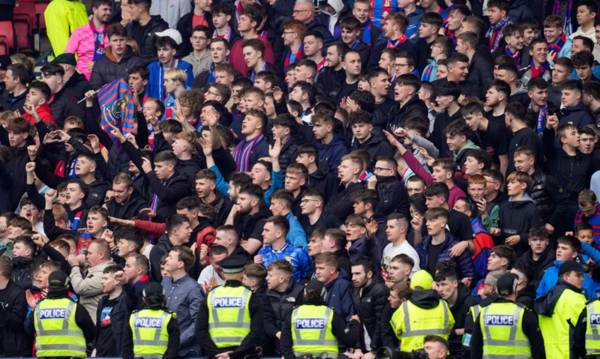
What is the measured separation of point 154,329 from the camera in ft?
64.1

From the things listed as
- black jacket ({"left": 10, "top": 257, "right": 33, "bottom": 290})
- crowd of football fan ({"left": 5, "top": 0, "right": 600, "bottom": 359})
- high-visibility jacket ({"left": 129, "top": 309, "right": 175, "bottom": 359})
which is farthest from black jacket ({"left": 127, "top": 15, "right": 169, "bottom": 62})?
high-visibility jacket ({"left": 129, "top": 309, "right": 175, "bottom": 359})

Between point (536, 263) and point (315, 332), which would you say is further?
point (536, 263)

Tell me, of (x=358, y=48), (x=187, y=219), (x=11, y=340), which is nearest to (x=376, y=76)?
(x=358, y=48)

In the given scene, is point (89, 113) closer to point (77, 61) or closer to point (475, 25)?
point (77, 61)

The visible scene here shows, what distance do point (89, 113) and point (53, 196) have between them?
7.67 feet

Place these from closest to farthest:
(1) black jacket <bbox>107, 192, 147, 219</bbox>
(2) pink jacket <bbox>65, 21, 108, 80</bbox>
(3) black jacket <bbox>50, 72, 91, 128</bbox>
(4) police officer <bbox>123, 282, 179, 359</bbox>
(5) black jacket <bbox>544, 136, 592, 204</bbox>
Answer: (4) police officer <bbox>123, 282, 179, 359</bbox>
(5) black jacket <bbox>544, 136, 592, 204</bbox>
(1) black jacket <bbox>107, 192, 147, 219</bbox>
(3) black jacket <bbox>50, 72, 91, 128</bbox>
(2) pink jacket <bbox>65, 21, 108, 80</bbox>

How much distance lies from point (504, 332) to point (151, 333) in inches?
136

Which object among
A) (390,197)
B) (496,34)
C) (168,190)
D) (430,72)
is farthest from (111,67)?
(390,197)

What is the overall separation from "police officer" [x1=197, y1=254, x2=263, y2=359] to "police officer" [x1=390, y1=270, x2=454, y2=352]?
1.41 metres

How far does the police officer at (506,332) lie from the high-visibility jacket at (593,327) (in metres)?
0.51

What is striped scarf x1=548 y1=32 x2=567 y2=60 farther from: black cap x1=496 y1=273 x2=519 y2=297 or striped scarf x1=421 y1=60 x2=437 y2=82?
black cap x1=496 y1=273 x2=519 y2=297

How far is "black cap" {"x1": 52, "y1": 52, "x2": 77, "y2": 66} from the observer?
1040 inches

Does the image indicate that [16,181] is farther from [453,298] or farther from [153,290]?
[453,298]

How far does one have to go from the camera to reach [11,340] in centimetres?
2127
